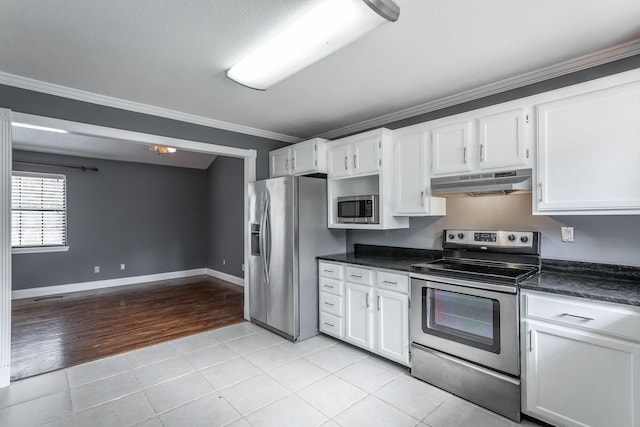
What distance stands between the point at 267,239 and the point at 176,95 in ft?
5.74

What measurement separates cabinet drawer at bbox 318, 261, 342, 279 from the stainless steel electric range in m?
0.91

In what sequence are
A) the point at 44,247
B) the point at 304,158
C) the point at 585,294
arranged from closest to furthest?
the point at 585,294 → the point at 304,158 → the point at 44,247

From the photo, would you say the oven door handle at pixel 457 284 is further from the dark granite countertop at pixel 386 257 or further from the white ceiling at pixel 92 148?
the white ceiling at pixel 92 148

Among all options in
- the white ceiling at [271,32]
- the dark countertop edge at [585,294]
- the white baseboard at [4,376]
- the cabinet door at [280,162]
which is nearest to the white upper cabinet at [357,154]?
the white ceiling at [271,32]

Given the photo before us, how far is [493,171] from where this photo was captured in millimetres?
2465

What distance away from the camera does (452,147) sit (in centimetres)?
270

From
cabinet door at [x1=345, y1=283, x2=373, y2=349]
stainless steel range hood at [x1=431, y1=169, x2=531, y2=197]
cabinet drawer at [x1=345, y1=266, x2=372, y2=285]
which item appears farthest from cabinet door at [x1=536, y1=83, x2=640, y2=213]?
cabinet door at [x1=345, y1=283, x2=373, y2=349]

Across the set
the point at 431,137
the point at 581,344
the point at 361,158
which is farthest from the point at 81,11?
the point at 581,344

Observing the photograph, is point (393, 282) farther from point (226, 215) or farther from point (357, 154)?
point (226, 215)

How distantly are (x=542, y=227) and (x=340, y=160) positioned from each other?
199 centimetres

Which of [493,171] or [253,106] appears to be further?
[253,106]

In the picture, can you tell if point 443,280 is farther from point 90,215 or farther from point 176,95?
point 90,215

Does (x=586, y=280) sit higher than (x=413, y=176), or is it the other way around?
(x=413, y=176)

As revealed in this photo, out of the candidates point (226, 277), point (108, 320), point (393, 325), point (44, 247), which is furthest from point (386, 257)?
point (44, 247)
